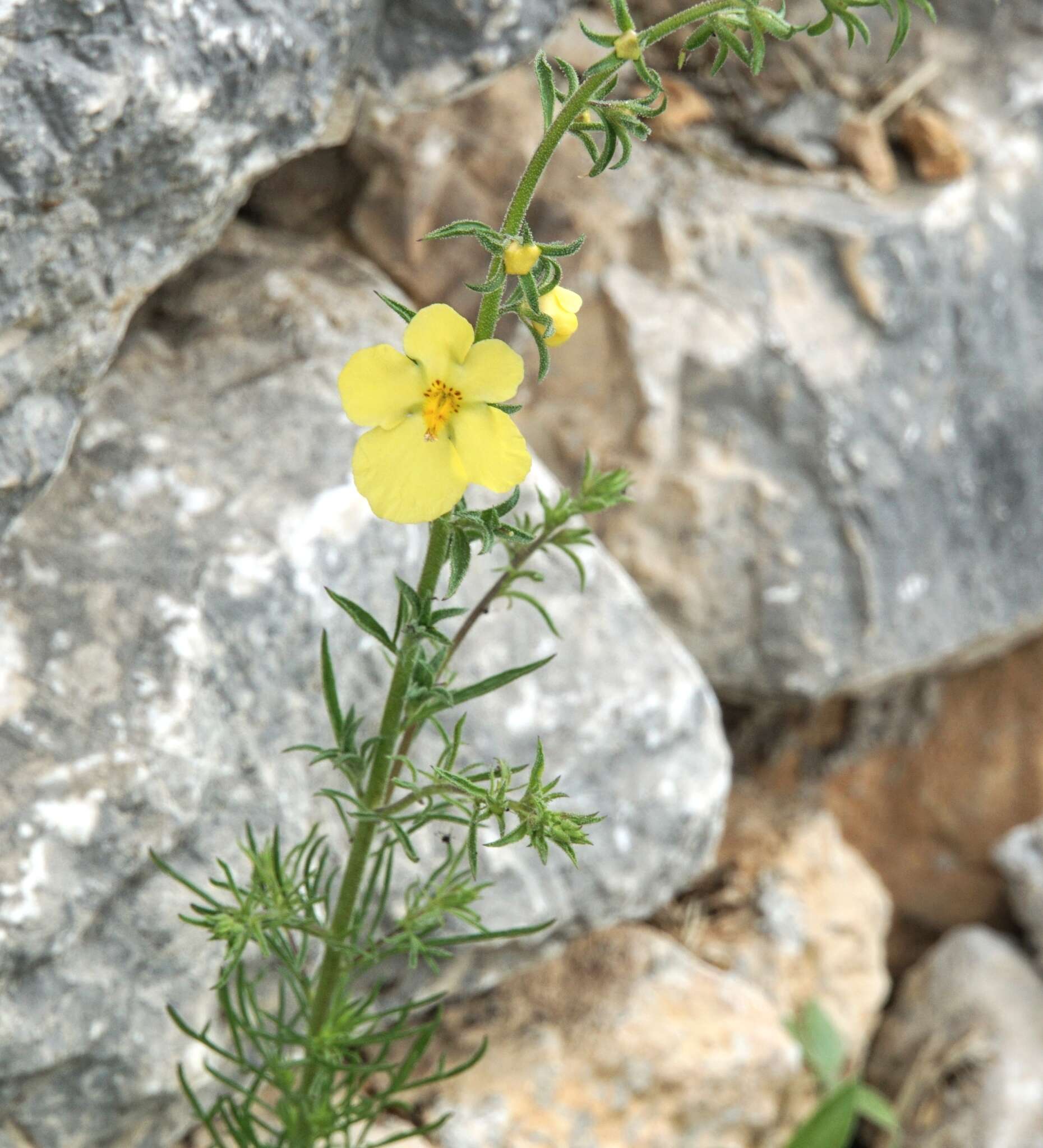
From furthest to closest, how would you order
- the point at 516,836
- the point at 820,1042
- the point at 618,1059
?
the point at 820,1042 → the point at 618,1059 → the point at 516,836

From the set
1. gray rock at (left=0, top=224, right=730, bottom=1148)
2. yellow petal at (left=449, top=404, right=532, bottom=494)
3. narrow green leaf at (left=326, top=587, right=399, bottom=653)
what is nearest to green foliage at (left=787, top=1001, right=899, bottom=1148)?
gray rock at (left=0, top=224, right=730, bottom=1148)

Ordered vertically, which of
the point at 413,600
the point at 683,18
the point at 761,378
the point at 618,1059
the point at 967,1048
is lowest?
the point at 967,1048

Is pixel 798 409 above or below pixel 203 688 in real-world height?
below

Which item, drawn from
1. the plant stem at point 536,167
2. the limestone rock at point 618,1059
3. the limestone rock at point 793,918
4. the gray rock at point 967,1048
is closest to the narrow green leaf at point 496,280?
the plant stem at point 536,167

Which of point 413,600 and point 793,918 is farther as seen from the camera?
point 793,918

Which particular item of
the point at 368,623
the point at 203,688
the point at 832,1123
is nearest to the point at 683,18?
the point at 368,623

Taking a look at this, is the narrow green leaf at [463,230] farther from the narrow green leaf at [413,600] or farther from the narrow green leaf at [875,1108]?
the narrow green leaf at [875,1108]

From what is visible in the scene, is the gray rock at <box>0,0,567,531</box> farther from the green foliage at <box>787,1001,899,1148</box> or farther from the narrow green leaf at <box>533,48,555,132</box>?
the green foliage at <box>787,1001,899,1148</box>

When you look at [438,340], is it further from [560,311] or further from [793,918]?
[793,918]
